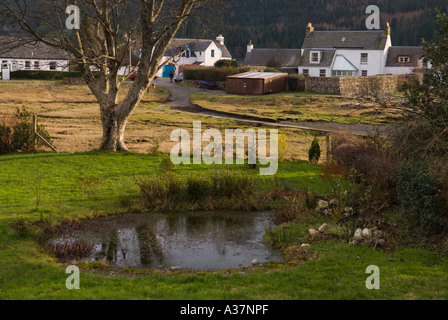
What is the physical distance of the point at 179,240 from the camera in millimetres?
12984

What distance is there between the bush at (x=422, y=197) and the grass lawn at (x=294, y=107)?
93.3ft

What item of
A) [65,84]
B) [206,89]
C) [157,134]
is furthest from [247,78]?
[157,134]

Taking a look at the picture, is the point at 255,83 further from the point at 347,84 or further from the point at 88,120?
the point at 88,120

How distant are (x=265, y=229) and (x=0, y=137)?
46.6 ft

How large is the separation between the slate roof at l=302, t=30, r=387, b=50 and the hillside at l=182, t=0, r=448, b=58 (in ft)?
114

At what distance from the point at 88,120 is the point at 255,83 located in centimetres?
2325

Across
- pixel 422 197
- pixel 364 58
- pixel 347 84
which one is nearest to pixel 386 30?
pixel 364 58

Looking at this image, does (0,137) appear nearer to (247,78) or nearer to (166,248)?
(166,248)

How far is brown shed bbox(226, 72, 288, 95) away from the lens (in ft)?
186

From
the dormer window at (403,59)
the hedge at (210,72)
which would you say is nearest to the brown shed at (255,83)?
the hedge at (210,72)

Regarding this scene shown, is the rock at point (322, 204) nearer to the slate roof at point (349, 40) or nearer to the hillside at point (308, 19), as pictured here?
the slate roof at point (349, 40)

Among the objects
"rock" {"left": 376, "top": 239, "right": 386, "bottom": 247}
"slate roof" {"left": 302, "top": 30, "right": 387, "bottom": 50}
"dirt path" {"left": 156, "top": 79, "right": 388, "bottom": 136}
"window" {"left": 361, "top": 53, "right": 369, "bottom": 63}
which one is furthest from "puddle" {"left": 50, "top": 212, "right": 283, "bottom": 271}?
"slate roof" {"left": 302, "top": 30, "right": 387, "bottom": 50}

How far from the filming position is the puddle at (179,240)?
11438mm

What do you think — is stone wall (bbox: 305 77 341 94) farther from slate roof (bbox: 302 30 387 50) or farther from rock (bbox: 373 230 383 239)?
rock (bbox: 373 230 383 239)
